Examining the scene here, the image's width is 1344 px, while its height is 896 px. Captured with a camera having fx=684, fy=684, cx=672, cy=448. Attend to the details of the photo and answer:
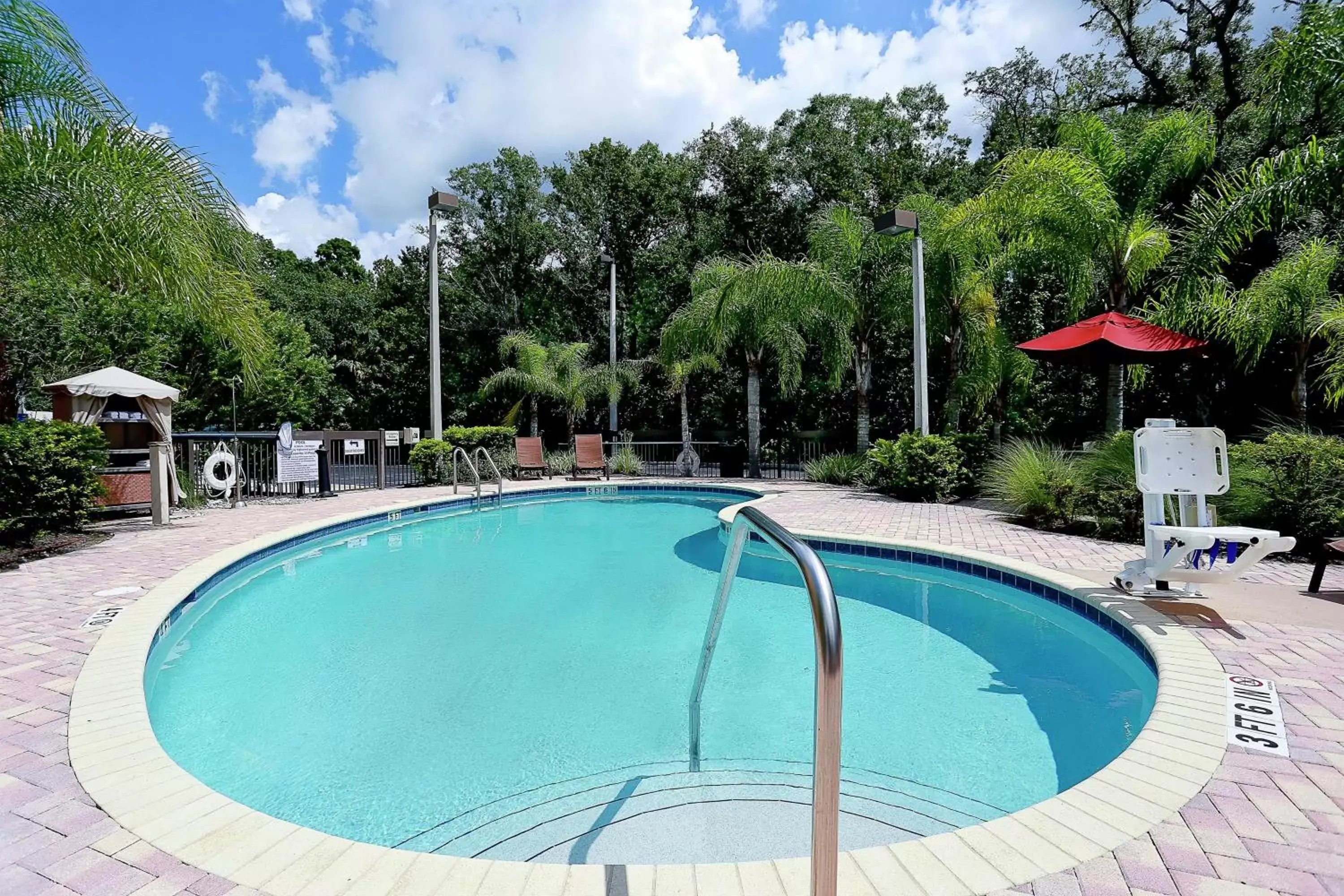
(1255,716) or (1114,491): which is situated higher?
(1114,491)

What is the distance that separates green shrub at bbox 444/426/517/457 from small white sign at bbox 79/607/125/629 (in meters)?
9.57

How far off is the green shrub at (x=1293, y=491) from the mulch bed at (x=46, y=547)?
440 inches

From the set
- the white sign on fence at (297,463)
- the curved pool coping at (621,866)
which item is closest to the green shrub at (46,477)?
the white sign on fence at (297,463)

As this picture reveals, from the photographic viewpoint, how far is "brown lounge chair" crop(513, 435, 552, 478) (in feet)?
48.9

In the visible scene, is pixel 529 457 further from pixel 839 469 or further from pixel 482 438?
pixel 839 469

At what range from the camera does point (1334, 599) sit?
4555mm

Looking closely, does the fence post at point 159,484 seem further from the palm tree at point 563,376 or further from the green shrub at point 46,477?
the palm tree at point 563,376

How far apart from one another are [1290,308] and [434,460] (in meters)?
14.0

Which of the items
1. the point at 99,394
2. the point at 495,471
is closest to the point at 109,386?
the point at 99,394

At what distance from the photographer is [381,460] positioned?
1380 cm

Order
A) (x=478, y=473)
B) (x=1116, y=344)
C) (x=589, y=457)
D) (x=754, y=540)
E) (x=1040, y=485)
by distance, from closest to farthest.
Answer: (x=754, y=540) → (x=1040, y=485) → (x=1116, y=344) → (x=478, y=473) → (x=589, y=457)

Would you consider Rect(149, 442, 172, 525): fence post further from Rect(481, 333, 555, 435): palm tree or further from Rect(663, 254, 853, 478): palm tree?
Rect(663, 254, 853, 478): palm tree

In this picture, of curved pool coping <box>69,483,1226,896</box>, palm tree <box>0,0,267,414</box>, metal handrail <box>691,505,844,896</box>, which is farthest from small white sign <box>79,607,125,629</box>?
metal handrail <box>691,505,844,896</box>

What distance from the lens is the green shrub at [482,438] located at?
14.3m
